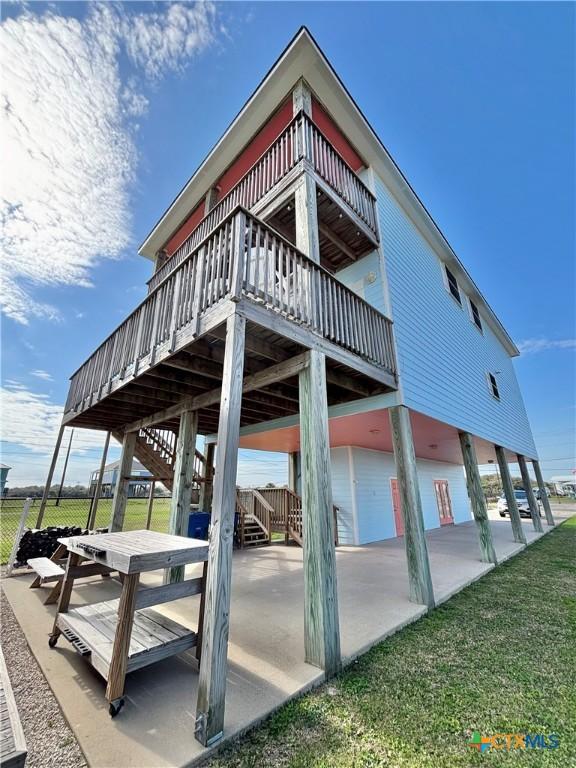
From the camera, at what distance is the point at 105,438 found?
8422 mm

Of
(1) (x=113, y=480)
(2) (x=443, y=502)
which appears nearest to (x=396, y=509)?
(2) (x=443, y=502)

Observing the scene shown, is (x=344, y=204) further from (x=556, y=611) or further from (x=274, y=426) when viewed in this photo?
(x=556, y=611)

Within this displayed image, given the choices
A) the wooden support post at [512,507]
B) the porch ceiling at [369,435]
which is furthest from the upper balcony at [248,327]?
the wooden support post at [512,507]

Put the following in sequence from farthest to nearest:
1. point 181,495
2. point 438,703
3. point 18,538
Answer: point 18,538 < point 181,495 < point 438,703

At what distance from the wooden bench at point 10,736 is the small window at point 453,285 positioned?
37.3 ft

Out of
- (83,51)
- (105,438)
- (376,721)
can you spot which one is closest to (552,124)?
(83,51)

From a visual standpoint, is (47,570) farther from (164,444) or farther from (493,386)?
(493,386)

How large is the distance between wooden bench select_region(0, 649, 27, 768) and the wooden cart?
875 millimetres

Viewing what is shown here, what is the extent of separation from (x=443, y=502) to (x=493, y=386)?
6411 mm

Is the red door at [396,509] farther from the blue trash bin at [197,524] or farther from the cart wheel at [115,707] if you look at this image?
the cart wheel at [115,707]

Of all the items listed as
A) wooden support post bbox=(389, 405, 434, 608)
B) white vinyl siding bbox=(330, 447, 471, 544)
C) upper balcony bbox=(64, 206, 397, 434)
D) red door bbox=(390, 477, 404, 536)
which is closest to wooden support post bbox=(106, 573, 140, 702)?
upper balcony bbox=(64, 206, 397, 434)

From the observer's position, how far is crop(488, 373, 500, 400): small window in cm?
1124

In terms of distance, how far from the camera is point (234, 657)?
3.01 m

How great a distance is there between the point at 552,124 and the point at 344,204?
13.7m
